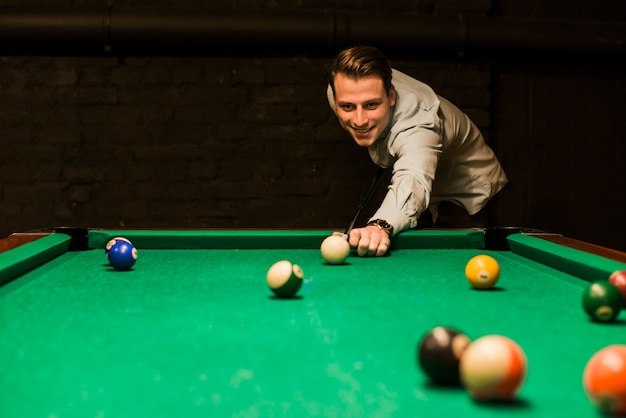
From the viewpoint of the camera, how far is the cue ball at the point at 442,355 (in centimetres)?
104

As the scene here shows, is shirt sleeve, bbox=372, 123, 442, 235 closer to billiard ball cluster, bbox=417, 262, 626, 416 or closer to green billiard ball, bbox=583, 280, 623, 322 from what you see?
green billiard ball, bbox=583, 280, 623, 322

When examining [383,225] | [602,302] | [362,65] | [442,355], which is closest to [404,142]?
[362,65]

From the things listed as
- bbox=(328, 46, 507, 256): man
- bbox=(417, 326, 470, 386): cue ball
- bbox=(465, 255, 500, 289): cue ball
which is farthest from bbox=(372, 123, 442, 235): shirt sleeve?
bbox=(417, 326, 470, 386): cue ball

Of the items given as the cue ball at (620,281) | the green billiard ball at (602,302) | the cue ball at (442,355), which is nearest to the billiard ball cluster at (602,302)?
the green billiard ball at (602,302)

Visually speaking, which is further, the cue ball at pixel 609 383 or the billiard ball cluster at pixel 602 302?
the billiard ball cluster at pixel 602 302

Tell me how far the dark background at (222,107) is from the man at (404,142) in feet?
2.98

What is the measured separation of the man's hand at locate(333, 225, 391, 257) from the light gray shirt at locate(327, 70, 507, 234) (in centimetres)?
21

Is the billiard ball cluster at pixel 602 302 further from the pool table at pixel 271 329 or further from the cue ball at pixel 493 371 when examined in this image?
the cue ball at pixel 493 371

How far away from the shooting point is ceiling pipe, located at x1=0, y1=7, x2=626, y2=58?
15.1 feet

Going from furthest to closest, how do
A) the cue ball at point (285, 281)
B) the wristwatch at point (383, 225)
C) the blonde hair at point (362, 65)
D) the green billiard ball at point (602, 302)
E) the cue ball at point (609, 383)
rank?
the blonde hair at point (362, 65)
the wristwatch at point (383, 225)
the cue ball at point (285, 281)
the green billiard ball at point (602, 302)
the cue ball at point (609, 383)

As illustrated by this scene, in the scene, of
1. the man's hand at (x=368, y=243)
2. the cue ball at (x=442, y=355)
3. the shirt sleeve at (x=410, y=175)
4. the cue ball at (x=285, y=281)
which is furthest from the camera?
the shirt sleeve at (x=410, y=175)

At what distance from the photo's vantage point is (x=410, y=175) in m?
3.03

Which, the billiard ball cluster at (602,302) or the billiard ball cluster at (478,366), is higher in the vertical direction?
the billiard ball cluster at (478,366)

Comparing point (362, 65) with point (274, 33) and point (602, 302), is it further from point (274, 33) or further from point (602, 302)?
point (602, 302)
